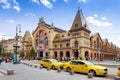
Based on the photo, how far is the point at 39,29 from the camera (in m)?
78.8

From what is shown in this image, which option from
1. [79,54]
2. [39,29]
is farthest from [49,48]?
[79,54]

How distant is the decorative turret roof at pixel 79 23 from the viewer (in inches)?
2468

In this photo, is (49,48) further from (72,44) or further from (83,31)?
(83,31)

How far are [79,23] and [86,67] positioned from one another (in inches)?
1738

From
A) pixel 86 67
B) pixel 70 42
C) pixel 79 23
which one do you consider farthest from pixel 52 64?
pixel 70 42

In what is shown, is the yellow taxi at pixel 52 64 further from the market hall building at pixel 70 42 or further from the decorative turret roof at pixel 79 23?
the decorative turret roof at pixel 79 23

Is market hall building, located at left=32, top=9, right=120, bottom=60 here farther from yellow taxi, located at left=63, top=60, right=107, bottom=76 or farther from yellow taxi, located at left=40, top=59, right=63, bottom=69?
yellow taxi, located at left=63, top=60, right=107, bottom=76

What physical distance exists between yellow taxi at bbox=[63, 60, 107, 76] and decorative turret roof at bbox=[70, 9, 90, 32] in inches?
1596

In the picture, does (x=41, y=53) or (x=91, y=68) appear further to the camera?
(x=41, y=53)

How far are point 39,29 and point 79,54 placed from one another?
78.9 feet

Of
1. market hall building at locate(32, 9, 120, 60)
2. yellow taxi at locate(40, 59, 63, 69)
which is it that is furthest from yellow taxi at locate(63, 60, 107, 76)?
market hall building at locate(32, 9, 120, 60)

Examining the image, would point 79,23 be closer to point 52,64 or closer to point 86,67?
point 52,64

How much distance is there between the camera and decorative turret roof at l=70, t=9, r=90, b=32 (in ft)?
Answer: 206

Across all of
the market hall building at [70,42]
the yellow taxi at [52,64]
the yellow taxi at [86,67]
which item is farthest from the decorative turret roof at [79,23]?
the yellow taxi at [86,67]
